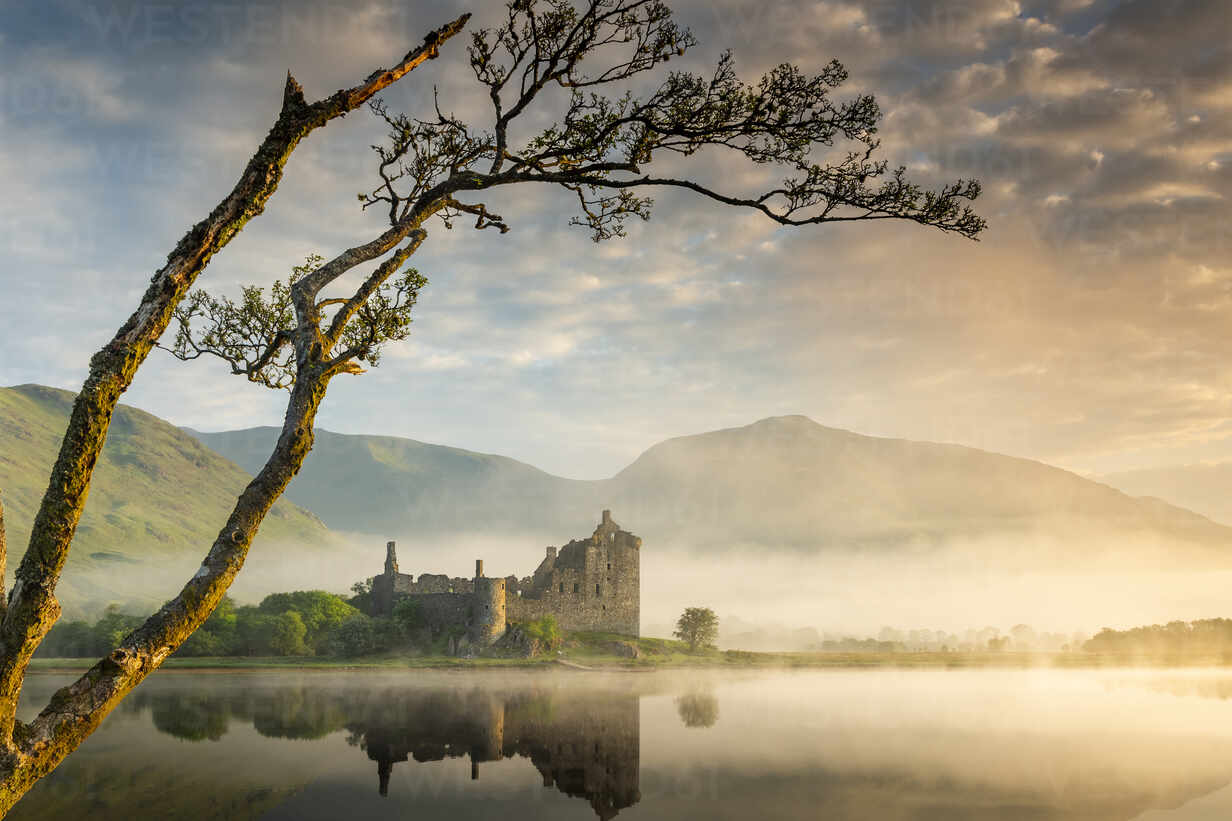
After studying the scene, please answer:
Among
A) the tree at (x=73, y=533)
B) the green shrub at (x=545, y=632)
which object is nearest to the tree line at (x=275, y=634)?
the green shrub at (x=545, y=632)

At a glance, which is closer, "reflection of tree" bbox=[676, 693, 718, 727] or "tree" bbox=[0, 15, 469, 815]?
"tree" bbox=[0, 15, 469, 815]

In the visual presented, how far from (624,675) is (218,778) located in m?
43.9

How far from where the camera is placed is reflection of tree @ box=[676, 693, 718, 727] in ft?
111

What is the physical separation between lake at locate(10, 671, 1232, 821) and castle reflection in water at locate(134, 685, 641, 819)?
131 millimetres

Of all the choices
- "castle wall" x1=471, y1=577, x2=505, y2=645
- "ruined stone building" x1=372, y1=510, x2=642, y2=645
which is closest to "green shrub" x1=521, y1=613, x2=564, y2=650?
"ruined stone building" x1=372, y1=510, x2=642, y2=645

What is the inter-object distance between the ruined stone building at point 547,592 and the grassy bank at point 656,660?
160 inches

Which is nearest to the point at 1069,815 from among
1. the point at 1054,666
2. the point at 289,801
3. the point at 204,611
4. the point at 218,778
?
the point at 289,801

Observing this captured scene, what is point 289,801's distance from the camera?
19.5 m

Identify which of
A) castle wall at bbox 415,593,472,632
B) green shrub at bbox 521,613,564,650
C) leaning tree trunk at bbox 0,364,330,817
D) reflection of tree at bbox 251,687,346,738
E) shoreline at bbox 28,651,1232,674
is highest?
→ leaning tree trunk at bbox 0,364,330,817

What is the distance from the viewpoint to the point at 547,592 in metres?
83.8

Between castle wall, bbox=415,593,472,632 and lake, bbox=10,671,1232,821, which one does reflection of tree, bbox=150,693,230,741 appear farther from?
castle wall, bbox=415,593,472,632

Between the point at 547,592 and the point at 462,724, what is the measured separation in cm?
5219

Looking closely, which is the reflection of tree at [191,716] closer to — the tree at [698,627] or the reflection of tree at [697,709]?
the reflection of tree at [697,709]

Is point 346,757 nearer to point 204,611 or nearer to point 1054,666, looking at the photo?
point 204,611
